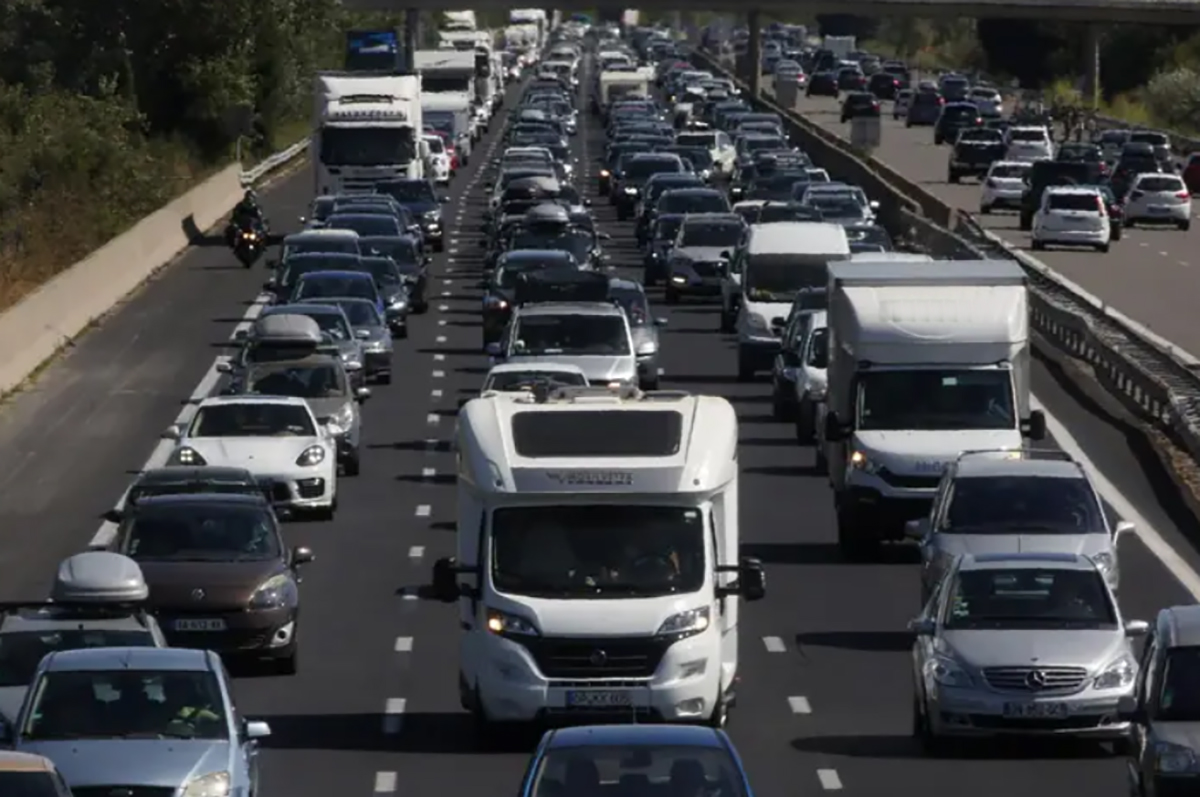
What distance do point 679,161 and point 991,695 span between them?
61.7 metres

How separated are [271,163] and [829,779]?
75.3 m

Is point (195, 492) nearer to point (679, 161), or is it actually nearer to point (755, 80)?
point (679, 161)

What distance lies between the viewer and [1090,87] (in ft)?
470

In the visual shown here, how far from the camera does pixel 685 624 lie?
21.5 metres

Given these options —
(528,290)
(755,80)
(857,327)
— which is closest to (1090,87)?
(755,80)

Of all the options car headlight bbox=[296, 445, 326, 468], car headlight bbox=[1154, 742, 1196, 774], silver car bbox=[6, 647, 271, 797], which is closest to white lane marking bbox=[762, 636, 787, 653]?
silver car bbox=[6, 647, 271, 797]

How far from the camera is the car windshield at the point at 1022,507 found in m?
26.8

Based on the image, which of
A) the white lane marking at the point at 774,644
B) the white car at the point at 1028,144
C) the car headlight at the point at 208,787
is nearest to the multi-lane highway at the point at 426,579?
the white lane marking at the point at 774,644

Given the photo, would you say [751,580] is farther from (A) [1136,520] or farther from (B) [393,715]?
(A) [1136,520]

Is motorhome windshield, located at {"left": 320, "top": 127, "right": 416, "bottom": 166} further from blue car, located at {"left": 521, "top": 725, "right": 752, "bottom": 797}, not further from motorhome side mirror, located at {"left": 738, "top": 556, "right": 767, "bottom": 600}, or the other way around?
blue car, located at {"left": 521, "top": 725, "right": 752, "bottom": 797}

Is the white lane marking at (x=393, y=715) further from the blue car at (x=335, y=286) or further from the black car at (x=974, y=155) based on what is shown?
the black car at (x=974, y=155)

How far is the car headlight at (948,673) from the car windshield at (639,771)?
21.5 ft

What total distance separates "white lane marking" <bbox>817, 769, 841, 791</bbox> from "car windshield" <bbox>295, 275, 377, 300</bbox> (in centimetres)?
2846

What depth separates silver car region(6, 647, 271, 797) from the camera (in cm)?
1784
